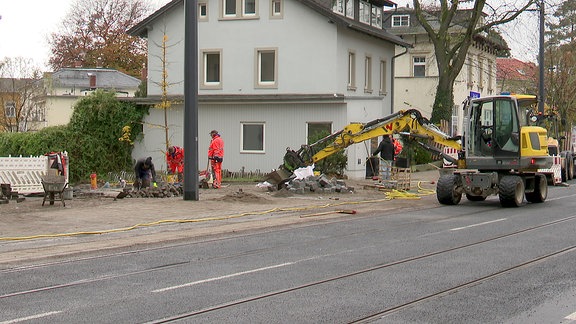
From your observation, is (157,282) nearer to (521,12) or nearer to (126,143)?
(126,143)

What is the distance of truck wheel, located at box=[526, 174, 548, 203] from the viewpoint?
24.0m

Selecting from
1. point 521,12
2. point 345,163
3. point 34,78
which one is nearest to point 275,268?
point 345,163

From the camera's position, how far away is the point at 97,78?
68.1 metres

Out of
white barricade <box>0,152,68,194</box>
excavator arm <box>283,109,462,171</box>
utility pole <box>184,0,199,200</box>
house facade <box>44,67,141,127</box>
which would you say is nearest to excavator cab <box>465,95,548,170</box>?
excavator arm <box>283,109,462,171</box>

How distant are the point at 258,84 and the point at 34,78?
1019 inches

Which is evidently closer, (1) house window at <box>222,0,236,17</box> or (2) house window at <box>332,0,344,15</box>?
(1) house window at <box>222,0,236,17</box>

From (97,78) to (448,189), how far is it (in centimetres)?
4918

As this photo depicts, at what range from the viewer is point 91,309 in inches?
367

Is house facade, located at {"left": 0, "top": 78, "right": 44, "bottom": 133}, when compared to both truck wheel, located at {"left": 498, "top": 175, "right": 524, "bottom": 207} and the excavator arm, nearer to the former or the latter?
the excavator arm

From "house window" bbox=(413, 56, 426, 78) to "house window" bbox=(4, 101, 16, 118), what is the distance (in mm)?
26828

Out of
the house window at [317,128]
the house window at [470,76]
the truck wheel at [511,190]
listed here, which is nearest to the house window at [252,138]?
the house window at [317,128]

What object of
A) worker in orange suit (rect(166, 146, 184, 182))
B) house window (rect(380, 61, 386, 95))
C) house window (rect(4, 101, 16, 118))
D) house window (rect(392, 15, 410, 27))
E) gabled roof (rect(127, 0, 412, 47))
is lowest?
worker in orange suit (rect(166, 146, 184, 182))

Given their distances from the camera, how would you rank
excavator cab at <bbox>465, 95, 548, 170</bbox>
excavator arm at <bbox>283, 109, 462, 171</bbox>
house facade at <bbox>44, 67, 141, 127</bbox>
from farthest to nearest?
1. house facade at <bbox>44, 67, 141, 127</bbox>
2. excavator arm at <bbox>283, 109, 462, 171</bbox>
3. excavator cab at <bbox>465, 95, 548, 170</bbox>

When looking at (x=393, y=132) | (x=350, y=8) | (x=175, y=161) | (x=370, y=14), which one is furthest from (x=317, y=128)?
(x=393, y=132)
